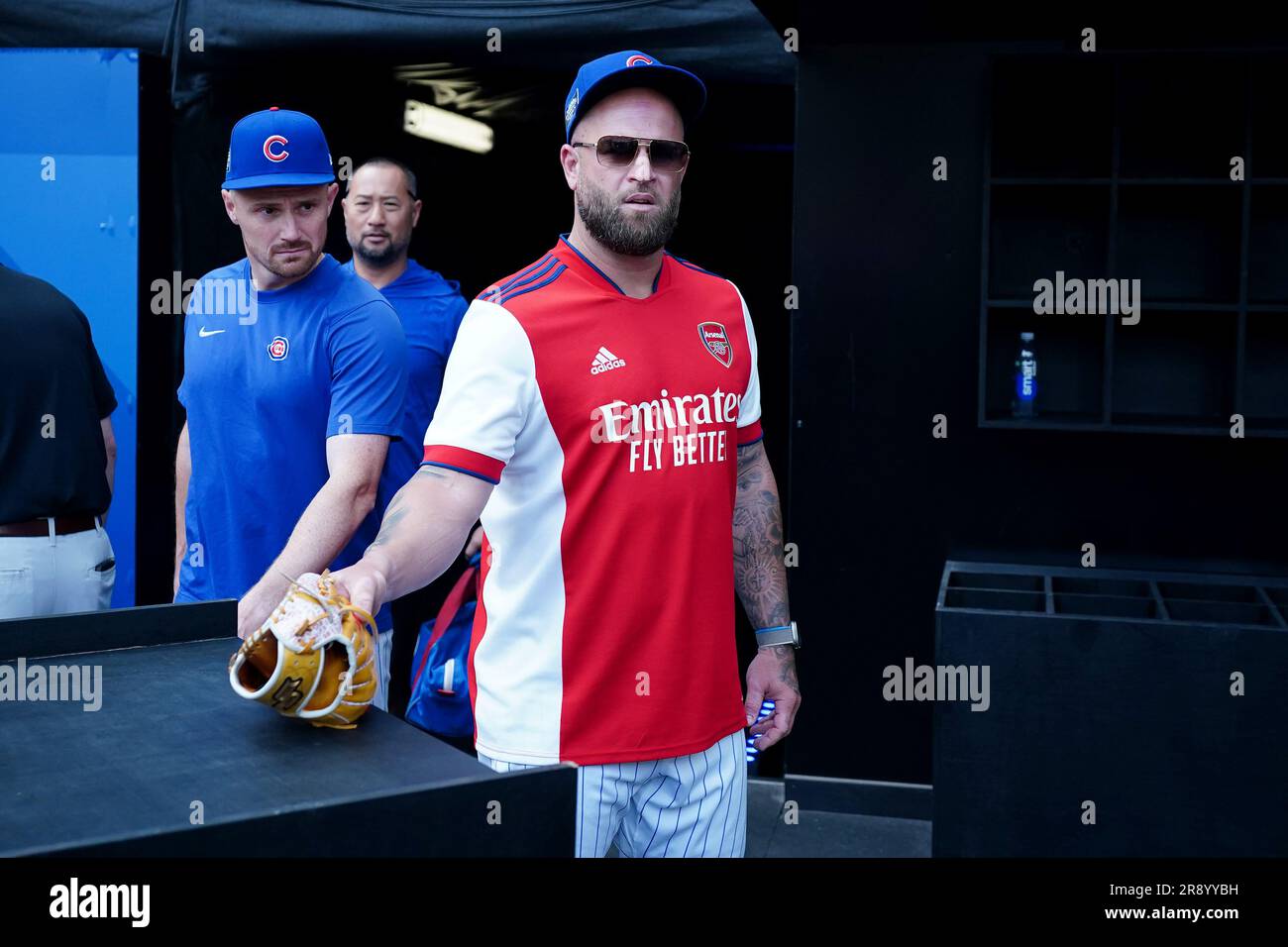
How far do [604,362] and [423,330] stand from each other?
200 cm

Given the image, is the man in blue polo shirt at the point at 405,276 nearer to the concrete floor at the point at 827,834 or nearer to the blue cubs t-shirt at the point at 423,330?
the blue cubs t-shirt at the point at 423,330

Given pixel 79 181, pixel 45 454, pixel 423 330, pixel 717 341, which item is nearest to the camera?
pixel 717 341

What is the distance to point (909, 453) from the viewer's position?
4.07 meters

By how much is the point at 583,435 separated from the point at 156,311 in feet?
10.6

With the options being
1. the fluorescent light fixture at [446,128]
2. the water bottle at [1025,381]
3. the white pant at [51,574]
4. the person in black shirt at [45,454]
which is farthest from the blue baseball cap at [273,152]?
the fluorescent light fixture at [446,128]

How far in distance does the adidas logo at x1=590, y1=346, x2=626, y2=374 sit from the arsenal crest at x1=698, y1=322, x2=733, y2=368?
190mm

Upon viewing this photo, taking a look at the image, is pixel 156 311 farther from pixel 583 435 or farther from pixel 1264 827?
pixel 1264 827

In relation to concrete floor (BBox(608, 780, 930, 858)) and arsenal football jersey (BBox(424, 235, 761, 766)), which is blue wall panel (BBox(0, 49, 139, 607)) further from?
arsenal football jersey (BBox(424, 235, 761, 766))

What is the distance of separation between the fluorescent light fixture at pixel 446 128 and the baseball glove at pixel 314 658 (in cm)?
384

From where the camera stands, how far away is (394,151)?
505cm

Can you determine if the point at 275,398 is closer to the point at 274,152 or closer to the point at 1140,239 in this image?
the point at 274,152

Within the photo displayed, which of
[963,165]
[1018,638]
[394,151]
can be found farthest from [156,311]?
[1018,638]

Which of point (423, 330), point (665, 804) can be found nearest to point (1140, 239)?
point (423, 330)

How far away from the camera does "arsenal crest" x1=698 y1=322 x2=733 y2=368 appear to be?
2.11m
